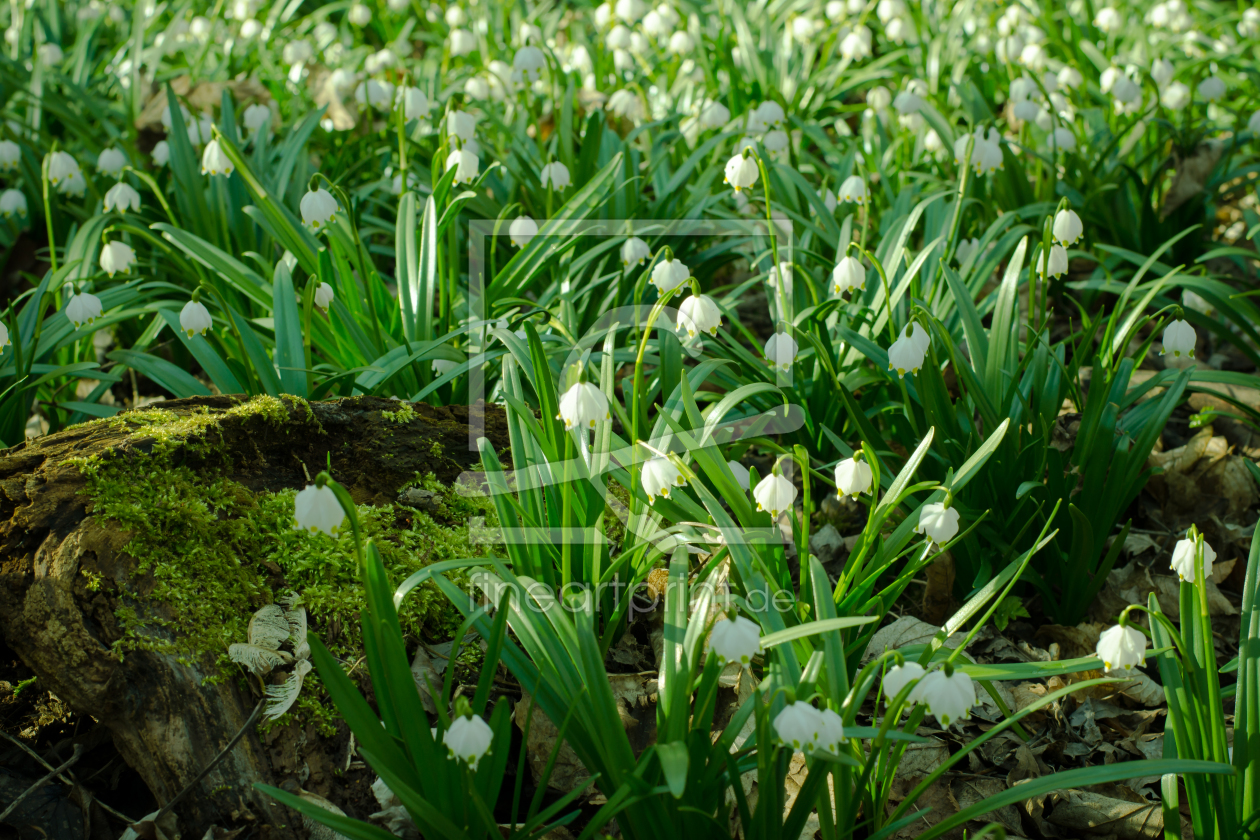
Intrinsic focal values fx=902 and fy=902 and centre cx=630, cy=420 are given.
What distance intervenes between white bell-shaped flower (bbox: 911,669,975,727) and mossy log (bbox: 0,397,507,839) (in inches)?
43.3

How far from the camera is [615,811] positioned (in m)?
1.44

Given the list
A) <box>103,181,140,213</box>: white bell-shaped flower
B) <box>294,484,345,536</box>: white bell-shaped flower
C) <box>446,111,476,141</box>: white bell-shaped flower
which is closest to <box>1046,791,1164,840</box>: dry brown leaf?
<box>294,484,345,536</box>: white bell-shaped flower

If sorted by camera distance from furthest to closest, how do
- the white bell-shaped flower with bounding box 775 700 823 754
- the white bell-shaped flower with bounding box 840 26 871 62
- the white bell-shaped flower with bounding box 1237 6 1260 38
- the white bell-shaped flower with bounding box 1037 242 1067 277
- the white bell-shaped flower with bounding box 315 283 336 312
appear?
the white bell-shaped flower with bounding box 1237 6 1260 38, the white bell-shaped flower with bounding box 840 26 871 62, the white bell-shaped flower with bounding box 315 283 336 312, the white bell-shaped flower with bounding box 1037 242 1067 277, the white bell-shaped flower with bounding box 775 700 823 754

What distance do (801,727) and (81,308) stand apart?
2394 millimetres

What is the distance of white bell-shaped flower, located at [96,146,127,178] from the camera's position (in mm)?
3712

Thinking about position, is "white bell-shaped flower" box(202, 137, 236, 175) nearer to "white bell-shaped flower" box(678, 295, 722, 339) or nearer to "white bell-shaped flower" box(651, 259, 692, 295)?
"white bell-shaped flower" box(651, 259, 692, 295)

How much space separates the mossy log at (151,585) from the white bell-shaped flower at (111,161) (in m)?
2.10

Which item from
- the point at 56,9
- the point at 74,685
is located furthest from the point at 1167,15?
the point at 56,9

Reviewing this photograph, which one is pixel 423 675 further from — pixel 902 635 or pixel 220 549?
pixel 902 635

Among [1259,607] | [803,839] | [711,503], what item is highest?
[711,503]

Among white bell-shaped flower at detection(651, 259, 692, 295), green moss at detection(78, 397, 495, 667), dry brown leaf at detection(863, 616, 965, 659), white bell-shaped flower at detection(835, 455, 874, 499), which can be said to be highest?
white bell-shaped flower at detection(651, 259, 692, 295)

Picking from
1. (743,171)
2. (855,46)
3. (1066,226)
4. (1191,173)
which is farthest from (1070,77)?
(743,171)

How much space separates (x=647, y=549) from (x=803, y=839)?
2.19 ft

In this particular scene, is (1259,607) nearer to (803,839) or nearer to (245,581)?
(803,839)
